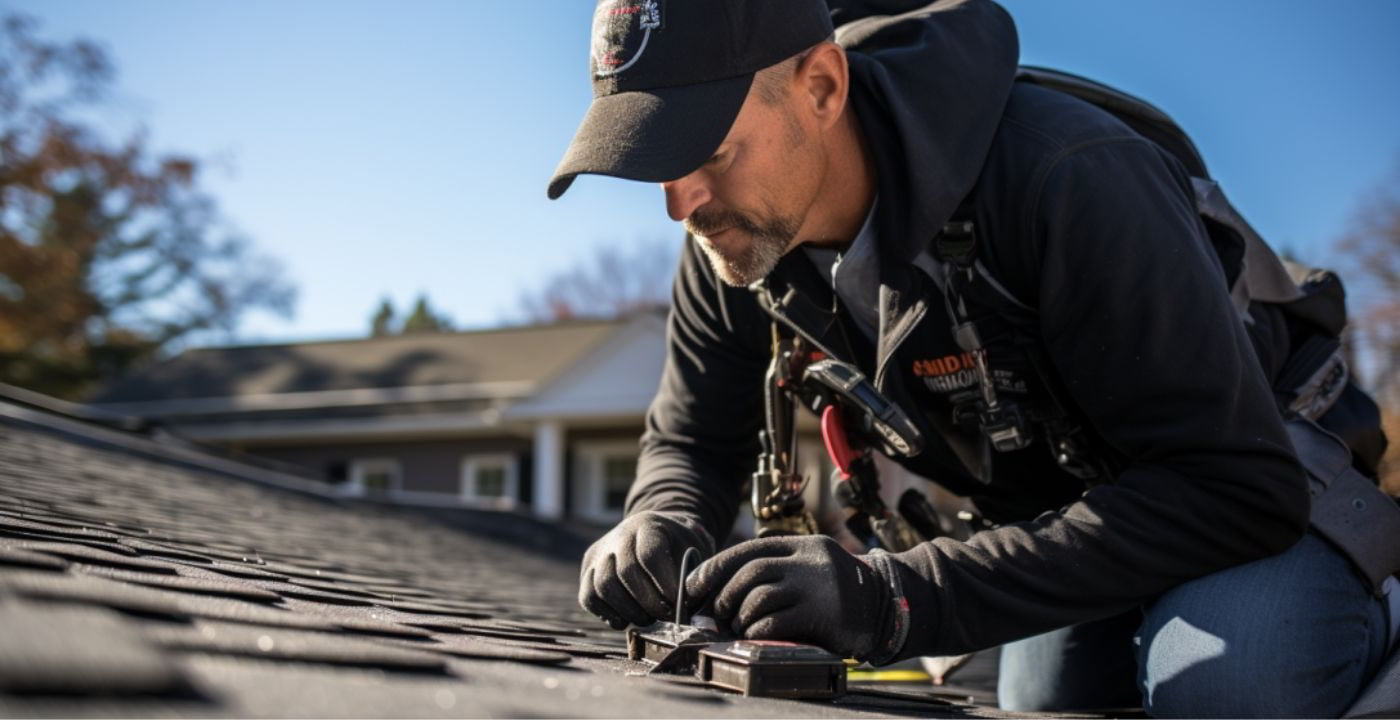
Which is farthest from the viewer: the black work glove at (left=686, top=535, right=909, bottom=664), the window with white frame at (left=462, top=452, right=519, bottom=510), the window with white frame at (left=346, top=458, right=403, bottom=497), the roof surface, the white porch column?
the roof surface

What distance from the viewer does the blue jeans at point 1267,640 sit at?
6.95ft

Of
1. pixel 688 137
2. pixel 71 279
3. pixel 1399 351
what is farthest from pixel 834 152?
pixel 71 279

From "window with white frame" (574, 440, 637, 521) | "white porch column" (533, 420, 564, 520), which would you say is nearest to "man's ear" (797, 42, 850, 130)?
"white porch column" (533, 420, 564, 520)

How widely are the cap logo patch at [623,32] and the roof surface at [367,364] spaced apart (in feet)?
58.6

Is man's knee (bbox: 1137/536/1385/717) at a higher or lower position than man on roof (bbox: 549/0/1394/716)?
lower

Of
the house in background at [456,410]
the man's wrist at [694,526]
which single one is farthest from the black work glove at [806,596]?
the house in background at [456,410]

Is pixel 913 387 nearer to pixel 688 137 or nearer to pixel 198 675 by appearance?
pixel 688 137

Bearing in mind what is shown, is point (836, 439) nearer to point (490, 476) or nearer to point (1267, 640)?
point (1267, 640)

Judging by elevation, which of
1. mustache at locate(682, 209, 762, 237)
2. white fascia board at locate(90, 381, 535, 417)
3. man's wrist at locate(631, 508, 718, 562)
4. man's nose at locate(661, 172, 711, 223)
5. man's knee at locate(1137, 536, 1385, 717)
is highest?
man's nose at locate(661, 172, 711, 223)

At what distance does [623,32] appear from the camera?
7.82ft

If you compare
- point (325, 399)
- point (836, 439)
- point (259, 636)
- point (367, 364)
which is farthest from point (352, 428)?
point (259, 636)

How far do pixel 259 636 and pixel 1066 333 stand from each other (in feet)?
5.11

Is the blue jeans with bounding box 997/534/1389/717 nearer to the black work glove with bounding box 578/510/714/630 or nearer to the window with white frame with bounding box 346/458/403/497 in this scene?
the black work glove with bounding box 578/510/714/630

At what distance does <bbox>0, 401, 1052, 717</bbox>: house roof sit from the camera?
92cm
